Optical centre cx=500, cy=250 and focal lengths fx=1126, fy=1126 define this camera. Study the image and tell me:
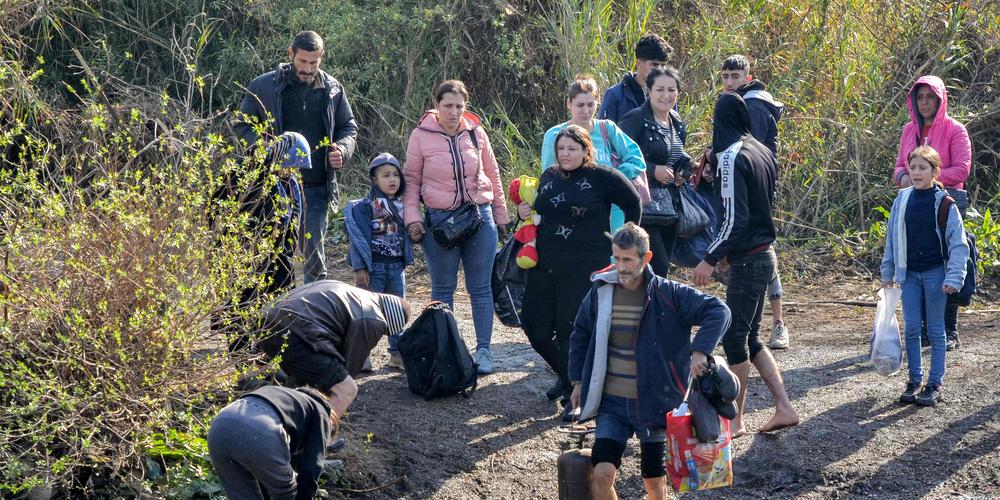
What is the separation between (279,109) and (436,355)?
194cm

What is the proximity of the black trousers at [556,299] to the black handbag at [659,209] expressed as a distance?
891mm

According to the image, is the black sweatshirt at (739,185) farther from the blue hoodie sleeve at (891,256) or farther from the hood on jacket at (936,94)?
the hood on jacket at (936,94)

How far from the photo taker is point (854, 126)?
11672 mm

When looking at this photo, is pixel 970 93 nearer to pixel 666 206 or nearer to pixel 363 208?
pixel 666 206

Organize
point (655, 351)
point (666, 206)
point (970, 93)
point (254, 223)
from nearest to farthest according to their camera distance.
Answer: point (655, 351)
point (254, 223)
point (666, 206)
point (970, 93)

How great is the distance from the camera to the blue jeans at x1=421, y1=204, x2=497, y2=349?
734 centimetres

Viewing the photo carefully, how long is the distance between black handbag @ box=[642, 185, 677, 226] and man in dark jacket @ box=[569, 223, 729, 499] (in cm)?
209

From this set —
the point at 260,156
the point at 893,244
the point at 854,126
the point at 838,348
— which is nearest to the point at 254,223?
the point at 260,156

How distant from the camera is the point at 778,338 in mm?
8320

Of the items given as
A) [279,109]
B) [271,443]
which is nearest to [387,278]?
[279,109]

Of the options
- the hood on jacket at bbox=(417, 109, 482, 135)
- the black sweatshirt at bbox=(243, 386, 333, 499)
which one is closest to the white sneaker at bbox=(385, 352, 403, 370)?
the hood on jacket at bbox=(417, 109, 482, 135)

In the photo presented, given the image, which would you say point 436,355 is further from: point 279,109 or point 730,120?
point 730,120

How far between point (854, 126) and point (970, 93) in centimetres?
137

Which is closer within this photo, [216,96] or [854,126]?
[854,126]
